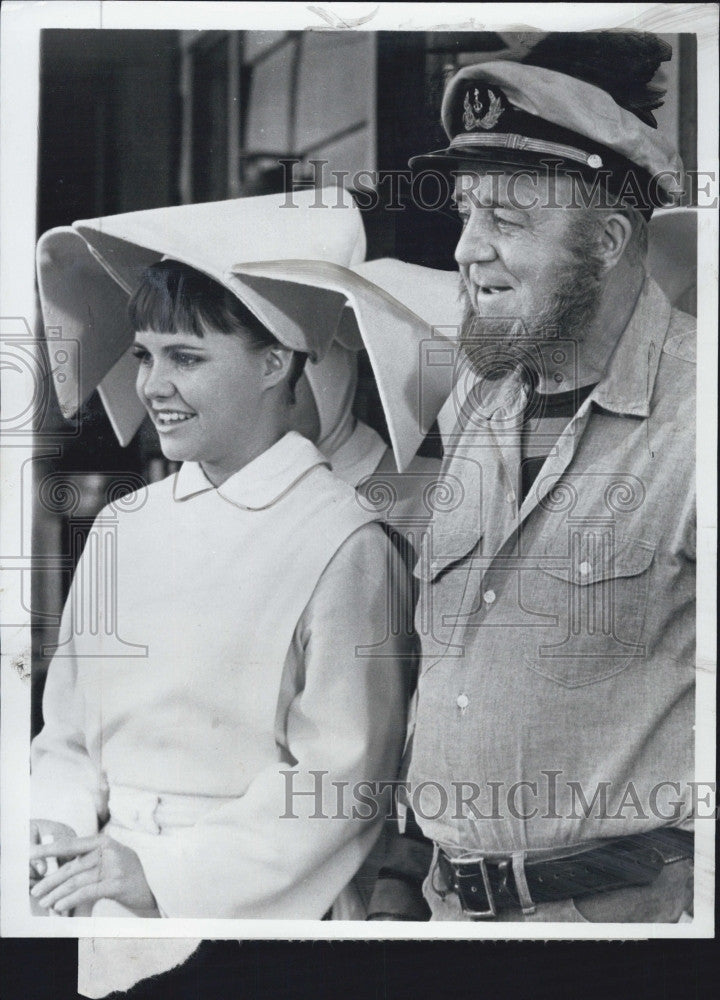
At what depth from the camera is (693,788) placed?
7.22 feet

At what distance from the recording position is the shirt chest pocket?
7.07ft

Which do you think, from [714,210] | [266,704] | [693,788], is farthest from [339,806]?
[714,210]

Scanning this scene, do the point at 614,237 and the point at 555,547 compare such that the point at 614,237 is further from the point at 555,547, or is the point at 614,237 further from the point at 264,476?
the point at 264,476

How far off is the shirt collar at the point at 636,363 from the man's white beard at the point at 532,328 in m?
0.11

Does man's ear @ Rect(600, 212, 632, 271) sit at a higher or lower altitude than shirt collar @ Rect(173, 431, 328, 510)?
higher

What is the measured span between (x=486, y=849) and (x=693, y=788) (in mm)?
544

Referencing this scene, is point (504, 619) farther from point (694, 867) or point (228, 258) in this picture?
point (228, 258)

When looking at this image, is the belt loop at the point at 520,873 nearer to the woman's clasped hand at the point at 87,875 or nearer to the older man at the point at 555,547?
the older man at the point at 555,547

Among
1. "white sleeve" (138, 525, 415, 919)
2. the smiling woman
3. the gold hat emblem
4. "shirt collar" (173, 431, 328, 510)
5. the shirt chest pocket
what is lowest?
"white sleeve" (138, 525, 415, 919)

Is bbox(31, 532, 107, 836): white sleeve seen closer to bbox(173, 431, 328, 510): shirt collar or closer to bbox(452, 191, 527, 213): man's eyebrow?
bbox(173, 431, 328, 510): shirt collar

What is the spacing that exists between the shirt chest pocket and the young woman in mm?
361

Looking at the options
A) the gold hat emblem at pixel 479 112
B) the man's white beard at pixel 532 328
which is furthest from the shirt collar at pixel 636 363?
the gold hat emblem at pixel 479 112

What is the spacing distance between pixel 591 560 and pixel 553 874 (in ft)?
2.53

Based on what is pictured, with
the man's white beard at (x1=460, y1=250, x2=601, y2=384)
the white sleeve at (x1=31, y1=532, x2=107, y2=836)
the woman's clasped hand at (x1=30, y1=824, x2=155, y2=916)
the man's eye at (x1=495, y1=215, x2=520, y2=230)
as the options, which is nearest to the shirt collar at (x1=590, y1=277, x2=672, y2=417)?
the man's white beard at (x1=460, y1=250, x2=601, y2=384)
